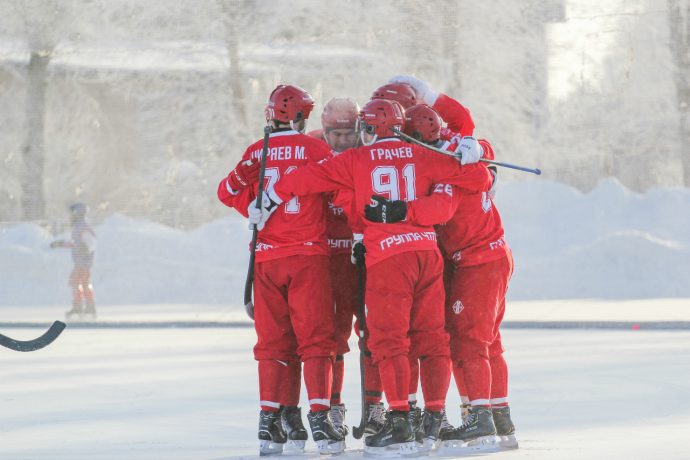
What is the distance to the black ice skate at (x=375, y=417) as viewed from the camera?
514 cm

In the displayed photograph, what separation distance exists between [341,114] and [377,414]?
1.19 metres

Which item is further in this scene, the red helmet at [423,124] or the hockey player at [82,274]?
the hockey player at [82,274]

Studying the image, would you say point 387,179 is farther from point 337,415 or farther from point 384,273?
point 337,415

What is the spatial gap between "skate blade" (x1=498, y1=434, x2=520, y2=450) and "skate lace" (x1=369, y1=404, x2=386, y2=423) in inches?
18.2

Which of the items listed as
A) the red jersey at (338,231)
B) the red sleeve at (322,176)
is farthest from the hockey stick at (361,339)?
the red sleeve at (322,176)

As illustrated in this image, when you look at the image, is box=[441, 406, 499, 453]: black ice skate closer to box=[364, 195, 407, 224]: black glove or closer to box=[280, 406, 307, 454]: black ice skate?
box=[280, 406, 307, 454]: black ice skate

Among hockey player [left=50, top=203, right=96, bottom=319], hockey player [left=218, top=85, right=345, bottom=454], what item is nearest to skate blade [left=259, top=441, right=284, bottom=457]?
hockey player [left=218, top=85, right=345, bottom=454]

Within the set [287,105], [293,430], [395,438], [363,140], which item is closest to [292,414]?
[293,430]

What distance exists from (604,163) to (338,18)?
10.9 ft

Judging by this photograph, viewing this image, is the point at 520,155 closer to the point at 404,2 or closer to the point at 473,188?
the point at 404,2

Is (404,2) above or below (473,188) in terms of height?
above

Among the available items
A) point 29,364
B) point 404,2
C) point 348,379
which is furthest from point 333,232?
point 404,2

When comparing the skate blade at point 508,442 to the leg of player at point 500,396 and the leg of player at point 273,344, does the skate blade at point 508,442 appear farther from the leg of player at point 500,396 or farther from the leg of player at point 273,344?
the leg of player at point 273,344

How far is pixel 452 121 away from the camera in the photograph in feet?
18.0
